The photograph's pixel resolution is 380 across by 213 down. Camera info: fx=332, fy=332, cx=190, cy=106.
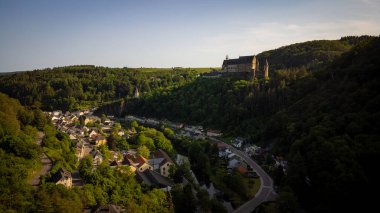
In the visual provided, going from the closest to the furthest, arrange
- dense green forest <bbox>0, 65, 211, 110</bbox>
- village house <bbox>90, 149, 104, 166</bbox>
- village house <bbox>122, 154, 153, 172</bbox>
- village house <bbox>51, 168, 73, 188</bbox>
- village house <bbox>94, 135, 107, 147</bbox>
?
village house <bbox>51, 168, 73, 188</bbox> < village house <bbox>90, 149, 104, 166</bbox> < village house <bbox>122, 154, 153, 172</bbox> < village house <bbox>94, 135, 107, 147</bbox> < dense green forest <bbox>0, 65, 211, 110</bbox>

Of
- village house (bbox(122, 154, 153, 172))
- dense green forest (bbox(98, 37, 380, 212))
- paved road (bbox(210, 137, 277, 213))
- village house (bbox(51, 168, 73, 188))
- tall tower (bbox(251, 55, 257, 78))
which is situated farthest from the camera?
tall tower (bbox(251, 55, 257, 78))

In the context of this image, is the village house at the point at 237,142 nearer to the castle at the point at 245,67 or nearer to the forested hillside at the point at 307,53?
the castle at the point at 245,67

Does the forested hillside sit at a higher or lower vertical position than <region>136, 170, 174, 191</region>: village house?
higher

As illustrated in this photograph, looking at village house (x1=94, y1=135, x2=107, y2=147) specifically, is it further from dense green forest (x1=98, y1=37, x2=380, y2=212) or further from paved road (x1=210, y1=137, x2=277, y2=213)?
dense green forest (x1=98, y1=37, x2=380, y2=212)

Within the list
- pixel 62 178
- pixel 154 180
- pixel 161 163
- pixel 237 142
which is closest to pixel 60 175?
pixel 62 178

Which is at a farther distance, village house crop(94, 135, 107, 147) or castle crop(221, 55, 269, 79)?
castle crop(221, 55, 269, 79)

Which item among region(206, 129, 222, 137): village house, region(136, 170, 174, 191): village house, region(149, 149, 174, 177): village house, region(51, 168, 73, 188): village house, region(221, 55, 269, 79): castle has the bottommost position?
region(206, 129, 222, 137): village house

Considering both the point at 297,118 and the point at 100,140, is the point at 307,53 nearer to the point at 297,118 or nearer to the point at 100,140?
the point at 297,118

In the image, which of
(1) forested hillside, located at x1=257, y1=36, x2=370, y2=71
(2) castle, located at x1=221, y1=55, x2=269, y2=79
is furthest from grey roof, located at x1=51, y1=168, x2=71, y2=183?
(1) forested hillside, located at x1=257, y1=36, x2=370, y2=71
